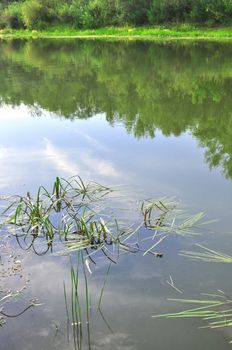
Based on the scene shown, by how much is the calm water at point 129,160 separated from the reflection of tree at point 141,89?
0.05 meters

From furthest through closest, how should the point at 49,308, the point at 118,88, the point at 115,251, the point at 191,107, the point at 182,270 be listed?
the point at 118,88 < the point at 191,107 < the point at 115,251 < the point at 182,270 < the point at 49,308

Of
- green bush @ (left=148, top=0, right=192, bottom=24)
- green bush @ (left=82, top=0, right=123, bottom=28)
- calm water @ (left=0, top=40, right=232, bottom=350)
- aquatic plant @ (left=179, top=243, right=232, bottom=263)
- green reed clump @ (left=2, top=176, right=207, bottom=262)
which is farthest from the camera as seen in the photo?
green bush @ (left=82, top=0, right=123, bottom=28)

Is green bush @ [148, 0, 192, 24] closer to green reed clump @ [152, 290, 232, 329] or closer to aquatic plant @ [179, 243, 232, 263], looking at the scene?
aquatic plant @ [179, 243, 232, 263]

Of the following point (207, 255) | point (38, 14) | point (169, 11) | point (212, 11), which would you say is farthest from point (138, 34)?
point (207, 255)

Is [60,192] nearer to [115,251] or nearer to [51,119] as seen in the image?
[115,251]

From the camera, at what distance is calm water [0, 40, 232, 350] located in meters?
4.50

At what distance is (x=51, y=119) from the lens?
13977mm

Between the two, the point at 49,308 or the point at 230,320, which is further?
the point at 49,308

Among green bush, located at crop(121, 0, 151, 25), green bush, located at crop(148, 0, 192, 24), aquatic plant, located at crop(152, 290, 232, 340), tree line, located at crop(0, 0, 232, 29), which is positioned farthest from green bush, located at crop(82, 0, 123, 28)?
aquatic plant, located at crop(152, 290, 232, 340)

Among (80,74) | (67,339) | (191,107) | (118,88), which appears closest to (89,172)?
(67,339)

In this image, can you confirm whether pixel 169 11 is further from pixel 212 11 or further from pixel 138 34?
pixel 212 11

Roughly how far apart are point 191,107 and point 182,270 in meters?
9.21

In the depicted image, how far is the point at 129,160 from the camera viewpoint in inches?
383

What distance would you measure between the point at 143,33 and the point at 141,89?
83.5ft
